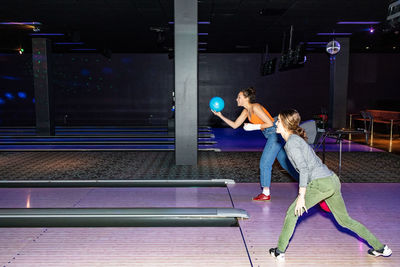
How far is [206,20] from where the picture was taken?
936 centimetres

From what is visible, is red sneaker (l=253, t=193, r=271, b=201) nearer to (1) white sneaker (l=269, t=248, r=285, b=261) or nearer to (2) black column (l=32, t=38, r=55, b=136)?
(1) white sneaker (l=269, t=248, r=285, b=261)

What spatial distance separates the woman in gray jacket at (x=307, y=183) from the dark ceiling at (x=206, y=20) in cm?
517

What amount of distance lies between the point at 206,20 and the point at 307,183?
7.67m

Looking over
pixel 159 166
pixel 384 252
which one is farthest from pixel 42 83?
pixel 384 252

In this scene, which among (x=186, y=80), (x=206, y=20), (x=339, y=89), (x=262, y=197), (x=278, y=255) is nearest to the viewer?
(x=278, y=255)

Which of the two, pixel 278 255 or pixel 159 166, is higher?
pixel 278 255

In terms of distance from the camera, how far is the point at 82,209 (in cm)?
381

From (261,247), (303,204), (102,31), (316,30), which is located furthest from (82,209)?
(316,30)

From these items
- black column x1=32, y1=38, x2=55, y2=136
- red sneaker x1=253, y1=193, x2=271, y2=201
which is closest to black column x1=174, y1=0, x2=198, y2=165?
red sneaker x1=253, y1=193, x2=271, y2=201

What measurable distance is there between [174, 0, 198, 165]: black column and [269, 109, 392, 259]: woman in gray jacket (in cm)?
400

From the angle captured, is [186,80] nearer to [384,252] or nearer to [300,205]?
[300,205]

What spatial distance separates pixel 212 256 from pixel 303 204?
0.85 meters

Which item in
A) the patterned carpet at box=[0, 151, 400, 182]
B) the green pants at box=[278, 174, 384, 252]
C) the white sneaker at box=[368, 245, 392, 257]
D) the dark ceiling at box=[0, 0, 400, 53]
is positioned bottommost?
the patterned carpet at box=[0, 151, 400, 182]

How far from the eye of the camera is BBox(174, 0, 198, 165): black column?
632 centimetres
